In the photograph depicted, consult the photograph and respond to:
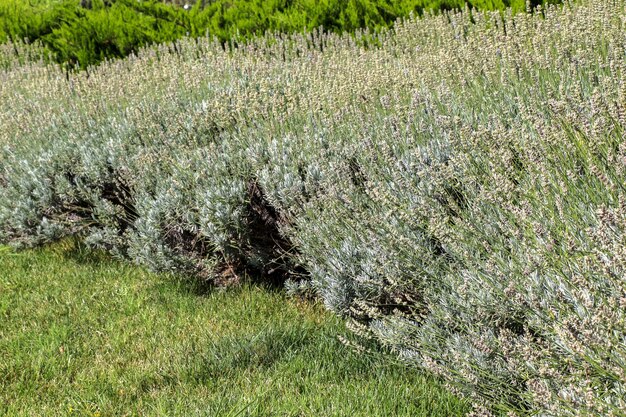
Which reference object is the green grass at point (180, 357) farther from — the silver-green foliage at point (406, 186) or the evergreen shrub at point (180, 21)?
the evergreen shrub at point (180, 21)

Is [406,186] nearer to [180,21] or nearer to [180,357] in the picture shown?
[180,357]

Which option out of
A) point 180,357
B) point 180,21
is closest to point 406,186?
point 180,357

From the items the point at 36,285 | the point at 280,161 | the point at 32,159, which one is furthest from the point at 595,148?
the point at 32,159

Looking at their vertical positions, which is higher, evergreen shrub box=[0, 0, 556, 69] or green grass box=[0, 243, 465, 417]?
evergreen shrub box=[0, 0, 556, 69]

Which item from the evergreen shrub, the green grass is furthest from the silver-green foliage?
the evergreen shrub

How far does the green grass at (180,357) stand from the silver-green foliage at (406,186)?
0.60ft

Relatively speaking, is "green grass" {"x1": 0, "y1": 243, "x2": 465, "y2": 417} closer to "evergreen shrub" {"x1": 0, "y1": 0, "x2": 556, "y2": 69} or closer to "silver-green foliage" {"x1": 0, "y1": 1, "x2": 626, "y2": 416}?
"silver-green foliage" {"x1": 0, "y1": 1, "x2": 626, "y2": 416}

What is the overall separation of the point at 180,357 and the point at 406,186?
135 cm

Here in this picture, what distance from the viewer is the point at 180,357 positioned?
3.66 metres

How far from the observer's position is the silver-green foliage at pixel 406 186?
2529mm

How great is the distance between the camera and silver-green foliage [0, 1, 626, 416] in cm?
253

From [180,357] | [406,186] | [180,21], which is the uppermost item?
[180,21]

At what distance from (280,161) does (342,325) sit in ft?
3.18

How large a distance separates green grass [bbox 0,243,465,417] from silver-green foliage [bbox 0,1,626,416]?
182 mm
